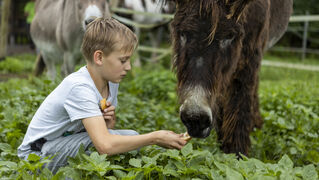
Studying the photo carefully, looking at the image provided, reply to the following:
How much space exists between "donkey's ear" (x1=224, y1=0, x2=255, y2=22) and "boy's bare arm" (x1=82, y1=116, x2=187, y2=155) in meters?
0.91

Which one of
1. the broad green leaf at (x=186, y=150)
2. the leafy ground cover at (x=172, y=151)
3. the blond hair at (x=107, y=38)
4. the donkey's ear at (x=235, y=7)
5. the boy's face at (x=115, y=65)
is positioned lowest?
the leafy ground cover at (x=172, y=151)

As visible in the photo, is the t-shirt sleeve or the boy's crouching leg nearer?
the t-shirt sleeve

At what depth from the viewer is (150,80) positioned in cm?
601

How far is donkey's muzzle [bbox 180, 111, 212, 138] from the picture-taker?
6.71 ft

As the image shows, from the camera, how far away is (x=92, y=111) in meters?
1.96

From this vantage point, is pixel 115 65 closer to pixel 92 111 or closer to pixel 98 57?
pixel 98 57

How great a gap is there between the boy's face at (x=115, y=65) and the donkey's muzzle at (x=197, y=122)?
42 cm

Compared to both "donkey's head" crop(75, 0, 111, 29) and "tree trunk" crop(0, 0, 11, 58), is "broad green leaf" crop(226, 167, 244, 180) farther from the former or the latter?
"tree trunk" crop(0, 0, 11, 58)

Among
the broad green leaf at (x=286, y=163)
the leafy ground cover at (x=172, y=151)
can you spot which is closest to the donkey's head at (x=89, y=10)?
the leafy ground cover at (x=172, y=151)

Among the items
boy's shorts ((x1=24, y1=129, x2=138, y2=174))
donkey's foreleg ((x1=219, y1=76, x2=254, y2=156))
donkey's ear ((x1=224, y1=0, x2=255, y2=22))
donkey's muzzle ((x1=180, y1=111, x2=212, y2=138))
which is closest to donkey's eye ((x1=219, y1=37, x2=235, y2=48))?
donkey's ear ((x1=224, y1=0, x2=255, y2=22))

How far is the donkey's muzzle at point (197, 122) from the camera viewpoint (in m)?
2.04

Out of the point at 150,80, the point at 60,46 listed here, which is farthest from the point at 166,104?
the point at 60,46

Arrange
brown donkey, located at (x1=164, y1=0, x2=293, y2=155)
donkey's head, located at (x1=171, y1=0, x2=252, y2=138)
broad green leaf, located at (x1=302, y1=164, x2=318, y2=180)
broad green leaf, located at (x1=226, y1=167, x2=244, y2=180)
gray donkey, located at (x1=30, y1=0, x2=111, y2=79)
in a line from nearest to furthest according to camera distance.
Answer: broad green leaf, located at (x1=226, y1=167, x2=244, y2=180) < broad green leaf, located at (x1=302, y1=164, x2=318, y2=180) < brown donkey, located at (x1=164, y1=0, x2=293, y2=155) < donkey's head, located at (x1=171, y1=0, x2=252, y2=138) < gray donkey, located at (x1=30, y1=0, x2=111, y2=79)

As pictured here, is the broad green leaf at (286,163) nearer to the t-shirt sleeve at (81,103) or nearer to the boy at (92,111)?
the boy at (92,111)
